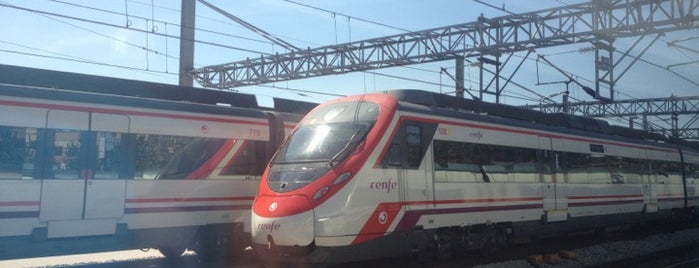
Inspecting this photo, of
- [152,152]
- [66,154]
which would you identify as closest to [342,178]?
[152,152]

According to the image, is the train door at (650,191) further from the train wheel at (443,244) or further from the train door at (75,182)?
the train door at (75,182)

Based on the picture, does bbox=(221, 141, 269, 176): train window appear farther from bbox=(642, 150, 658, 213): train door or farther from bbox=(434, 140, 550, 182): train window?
bbox=(642, 150, 658, 213): train door

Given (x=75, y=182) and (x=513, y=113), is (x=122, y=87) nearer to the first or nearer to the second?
(x=75, y=182)

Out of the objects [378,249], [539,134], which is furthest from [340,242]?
[539,134]

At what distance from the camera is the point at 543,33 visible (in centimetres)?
2033

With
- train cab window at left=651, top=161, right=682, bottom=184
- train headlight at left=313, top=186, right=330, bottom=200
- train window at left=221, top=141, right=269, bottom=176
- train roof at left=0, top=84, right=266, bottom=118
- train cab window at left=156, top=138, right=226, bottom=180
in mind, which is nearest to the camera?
train headlight at left=313, top=186, right=330, bottom=200

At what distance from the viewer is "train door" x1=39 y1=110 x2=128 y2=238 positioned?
9.12 metres

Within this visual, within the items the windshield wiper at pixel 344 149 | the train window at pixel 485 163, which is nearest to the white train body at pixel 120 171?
the windshield wiper at pixel 344 149

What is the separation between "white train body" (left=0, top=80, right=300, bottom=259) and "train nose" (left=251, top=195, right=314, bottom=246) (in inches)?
79.1

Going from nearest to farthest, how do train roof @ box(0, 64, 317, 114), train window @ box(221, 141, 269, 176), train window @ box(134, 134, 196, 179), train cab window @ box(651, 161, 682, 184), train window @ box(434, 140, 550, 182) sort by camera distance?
train roof @ box(0, 64, 317, 114)
train window @ box(134, 134, 196, 179)
train window @ box(434, 140, 550, 182)
train window @ box(221, 141, 269, 176)
train cab window @ box(651, 161, 682, 184)

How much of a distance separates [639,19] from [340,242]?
13549 millimetres

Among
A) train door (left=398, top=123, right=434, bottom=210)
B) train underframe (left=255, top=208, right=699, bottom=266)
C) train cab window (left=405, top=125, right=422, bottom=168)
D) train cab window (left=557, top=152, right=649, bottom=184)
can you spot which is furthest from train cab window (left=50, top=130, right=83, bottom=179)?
train cab window (left=557, top=152, right=649, bottom=184)

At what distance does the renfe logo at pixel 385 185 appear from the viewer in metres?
9.34

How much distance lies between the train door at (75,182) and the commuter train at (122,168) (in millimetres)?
15
